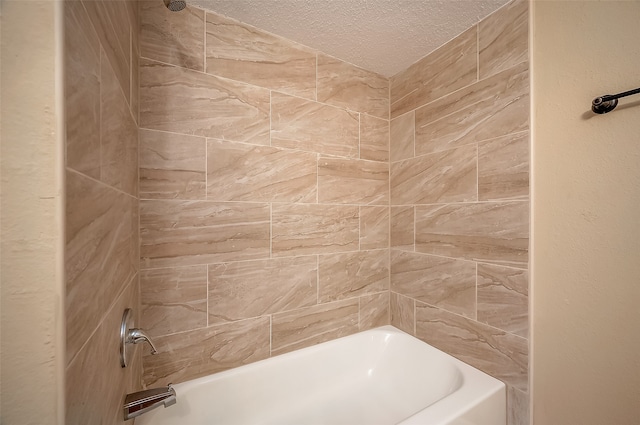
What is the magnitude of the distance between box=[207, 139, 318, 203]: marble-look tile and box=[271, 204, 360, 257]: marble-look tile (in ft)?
0.24

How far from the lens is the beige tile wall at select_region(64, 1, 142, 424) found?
15.4 inches

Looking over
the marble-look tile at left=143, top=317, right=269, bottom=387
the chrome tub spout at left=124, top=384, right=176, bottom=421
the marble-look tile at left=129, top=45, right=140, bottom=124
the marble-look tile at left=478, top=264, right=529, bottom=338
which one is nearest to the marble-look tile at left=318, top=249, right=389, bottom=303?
the marble-look tile at left=143, top=317, right=269, bottom=387

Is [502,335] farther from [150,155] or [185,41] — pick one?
[185,41]

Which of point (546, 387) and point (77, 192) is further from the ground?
point (77, 192)

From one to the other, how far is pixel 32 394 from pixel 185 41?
50.7 inches

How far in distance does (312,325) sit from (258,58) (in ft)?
4.76

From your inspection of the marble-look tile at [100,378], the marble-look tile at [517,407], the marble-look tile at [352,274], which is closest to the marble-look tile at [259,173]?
the marble-look tile at [352,274]

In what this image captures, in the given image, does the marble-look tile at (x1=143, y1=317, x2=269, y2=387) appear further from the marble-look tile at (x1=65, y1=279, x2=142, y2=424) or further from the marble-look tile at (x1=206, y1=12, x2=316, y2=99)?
the marble-look tile at (x1=206, y1=12, x2=316, y2=99)

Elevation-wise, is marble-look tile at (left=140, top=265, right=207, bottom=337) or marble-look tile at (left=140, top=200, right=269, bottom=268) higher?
marble-look tile at (left=140, top=200, right=269, bottom=268)

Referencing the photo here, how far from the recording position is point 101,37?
534 millimetres

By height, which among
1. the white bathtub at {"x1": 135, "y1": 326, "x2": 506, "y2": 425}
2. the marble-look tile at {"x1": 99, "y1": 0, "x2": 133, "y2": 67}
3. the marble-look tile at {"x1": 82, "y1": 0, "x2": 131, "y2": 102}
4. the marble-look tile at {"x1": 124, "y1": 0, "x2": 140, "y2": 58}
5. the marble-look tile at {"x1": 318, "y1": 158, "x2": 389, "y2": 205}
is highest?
the marble-look tile at {"x1": 124, "y1": 0, "x2": 140, "y2": 58}

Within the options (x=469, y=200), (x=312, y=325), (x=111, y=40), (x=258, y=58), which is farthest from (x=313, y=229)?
(x=111, y=40)

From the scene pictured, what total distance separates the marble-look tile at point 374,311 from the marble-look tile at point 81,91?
1.46 m

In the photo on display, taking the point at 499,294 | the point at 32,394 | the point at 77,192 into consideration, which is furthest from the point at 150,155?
the point at 499,294
